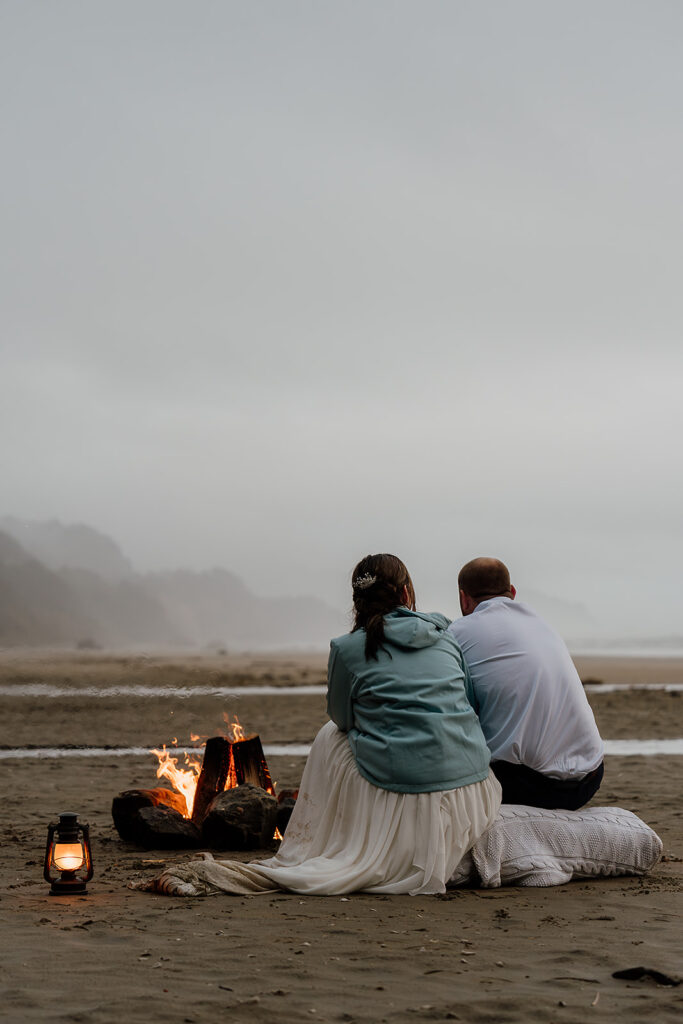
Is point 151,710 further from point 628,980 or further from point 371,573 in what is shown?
point 628,980

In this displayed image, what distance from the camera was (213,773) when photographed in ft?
24.1

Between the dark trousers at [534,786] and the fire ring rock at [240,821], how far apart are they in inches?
75.2

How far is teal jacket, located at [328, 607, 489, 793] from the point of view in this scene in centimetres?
513

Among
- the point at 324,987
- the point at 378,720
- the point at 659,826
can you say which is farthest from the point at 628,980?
the point at 659,826

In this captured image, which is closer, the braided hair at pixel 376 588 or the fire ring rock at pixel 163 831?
the braided hair at pixel 376 588

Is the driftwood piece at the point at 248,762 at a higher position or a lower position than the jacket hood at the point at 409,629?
lower

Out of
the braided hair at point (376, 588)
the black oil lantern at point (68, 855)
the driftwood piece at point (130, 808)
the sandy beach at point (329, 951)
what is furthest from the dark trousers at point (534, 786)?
the driftwood piece at point (130, 808)

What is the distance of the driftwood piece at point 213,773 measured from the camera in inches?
289

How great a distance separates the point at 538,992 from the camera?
3613mm

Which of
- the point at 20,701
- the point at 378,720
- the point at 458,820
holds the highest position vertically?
the point at 378,720

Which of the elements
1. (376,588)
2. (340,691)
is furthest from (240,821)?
(376,588)

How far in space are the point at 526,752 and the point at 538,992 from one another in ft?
6.56

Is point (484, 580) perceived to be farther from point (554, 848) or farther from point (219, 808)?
point (219, 808)

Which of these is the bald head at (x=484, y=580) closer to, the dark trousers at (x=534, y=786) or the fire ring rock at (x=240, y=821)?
the dark trousers at (x=534, y=786)
